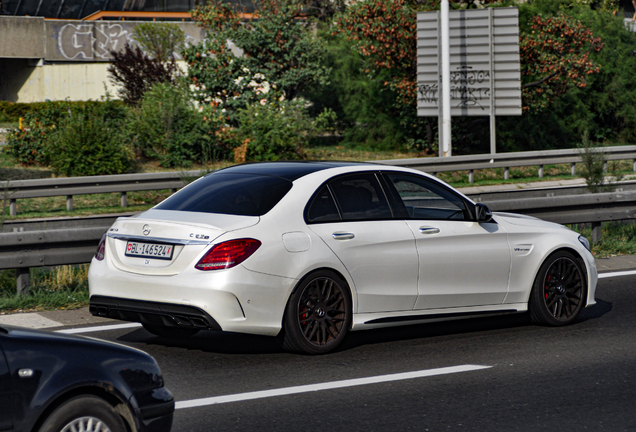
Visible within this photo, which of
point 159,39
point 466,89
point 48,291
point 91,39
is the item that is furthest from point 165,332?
point 91,39

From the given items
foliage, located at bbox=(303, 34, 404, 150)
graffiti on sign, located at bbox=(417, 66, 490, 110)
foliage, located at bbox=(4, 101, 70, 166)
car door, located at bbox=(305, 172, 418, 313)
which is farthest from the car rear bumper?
foliage, located at bbox=(303, 34, 404, 150)

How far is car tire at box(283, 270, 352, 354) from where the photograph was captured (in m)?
6.47

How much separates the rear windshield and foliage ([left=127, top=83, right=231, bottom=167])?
15699 mm

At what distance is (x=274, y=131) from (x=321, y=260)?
1604cm

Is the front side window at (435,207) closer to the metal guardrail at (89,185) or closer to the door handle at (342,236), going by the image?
the door handle at (342,236)

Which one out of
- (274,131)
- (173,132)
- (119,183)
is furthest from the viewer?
(173,132)

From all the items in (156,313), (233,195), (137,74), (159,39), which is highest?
(159,39)

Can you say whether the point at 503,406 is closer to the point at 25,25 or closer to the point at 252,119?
the point at 252,119

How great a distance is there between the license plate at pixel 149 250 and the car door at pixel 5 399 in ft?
9.44

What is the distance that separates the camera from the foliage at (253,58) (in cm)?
2531

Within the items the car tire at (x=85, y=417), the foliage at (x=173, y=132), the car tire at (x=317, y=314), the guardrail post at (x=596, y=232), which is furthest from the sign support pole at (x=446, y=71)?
the car tire at (x=85, y=417)

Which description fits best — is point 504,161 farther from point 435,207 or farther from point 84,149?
point 435,207

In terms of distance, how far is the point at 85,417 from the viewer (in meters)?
3.69

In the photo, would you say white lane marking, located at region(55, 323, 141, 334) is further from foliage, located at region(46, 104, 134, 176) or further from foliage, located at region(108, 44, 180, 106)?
foliage, located at region(108, 44, 180, 106)
